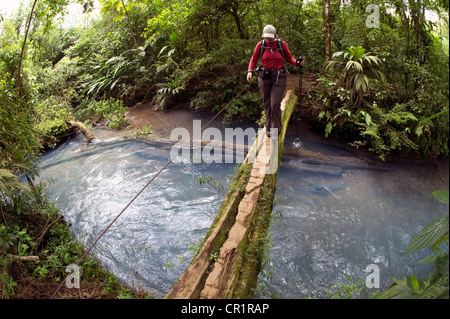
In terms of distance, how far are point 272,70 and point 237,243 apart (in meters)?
2.99

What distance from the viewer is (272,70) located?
15.4 ft

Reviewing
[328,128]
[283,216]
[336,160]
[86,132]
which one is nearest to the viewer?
[283,216]

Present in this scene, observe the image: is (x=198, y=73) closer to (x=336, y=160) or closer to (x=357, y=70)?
(x=357, y=70)

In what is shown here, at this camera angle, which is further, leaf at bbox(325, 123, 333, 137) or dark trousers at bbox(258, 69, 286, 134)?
leaf at bbox(325, 123, 333, 137)

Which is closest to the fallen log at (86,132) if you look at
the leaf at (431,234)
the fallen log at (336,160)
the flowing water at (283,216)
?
the flowing water at (283,216)

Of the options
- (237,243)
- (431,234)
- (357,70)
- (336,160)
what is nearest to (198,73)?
(357,70)

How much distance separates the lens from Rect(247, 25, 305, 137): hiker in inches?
182

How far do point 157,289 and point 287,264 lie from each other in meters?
1.77

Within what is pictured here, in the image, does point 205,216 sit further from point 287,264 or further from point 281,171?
point 281,171

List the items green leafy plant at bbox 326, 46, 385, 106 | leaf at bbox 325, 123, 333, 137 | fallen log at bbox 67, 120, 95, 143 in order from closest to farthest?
green leafy plant at bbox 326, 46, 385, 106 → leaf at bbox 325, 123, 333, 137 → fallen log at bbox 67, 120, 95, 143

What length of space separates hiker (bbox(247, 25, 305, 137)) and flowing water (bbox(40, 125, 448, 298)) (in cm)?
136

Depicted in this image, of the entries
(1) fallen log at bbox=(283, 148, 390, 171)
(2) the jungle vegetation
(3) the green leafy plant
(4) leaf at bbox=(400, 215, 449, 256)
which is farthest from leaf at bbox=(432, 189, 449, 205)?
(3) the green leafy plant

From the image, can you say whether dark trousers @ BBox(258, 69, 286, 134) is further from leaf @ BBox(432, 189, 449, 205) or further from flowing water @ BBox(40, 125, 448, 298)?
leaf @ BBox(432, 189, 449, 205)

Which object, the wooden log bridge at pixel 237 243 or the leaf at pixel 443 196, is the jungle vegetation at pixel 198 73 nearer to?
the wooden log bridge at pixel 237 243
